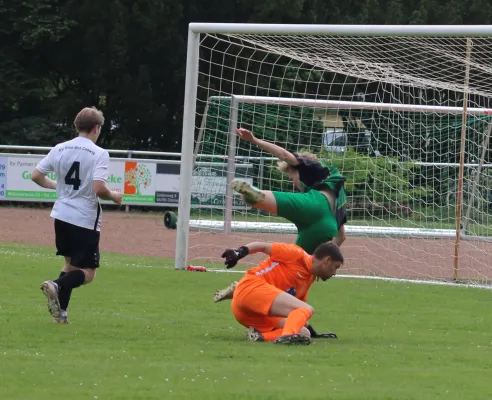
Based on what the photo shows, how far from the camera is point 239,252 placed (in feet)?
27.5

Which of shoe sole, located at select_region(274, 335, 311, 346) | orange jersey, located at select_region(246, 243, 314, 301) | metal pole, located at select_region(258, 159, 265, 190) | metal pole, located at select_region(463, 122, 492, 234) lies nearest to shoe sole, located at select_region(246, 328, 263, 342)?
shoe sole, located at select_region(274, 335, 311, 346)

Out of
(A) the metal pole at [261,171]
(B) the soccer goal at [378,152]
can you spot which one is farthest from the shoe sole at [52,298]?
(A) the metal pole at [261,171]

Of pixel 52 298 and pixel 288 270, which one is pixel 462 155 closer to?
A: pixel 288 270

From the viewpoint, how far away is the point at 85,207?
9.23 meters

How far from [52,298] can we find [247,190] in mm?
1830

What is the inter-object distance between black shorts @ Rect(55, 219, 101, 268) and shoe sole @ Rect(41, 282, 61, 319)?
35 centimetres

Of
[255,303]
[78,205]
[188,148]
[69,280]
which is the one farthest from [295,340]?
[188,148]

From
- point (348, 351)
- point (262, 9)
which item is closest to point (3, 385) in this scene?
point (348, 351)

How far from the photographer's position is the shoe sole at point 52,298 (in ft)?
29.5

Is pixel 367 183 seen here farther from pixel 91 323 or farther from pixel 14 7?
pixel 14 7

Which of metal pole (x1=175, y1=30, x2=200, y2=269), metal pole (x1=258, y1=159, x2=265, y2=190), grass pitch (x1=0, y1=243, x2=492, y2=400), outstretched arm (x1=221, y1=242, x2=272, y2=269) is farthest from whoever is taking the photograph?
metal pole (x1=258, y1=159, x2=265, y2=190)

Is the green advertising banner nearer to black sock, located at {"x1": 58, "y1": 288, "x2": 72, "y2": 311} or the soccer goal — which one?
the soccer goal

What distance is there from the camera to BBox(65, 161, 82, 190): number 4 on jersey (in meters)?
9.23

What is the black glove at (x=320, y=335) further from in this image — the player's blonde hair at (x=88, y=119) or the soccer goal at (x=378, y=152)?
the soccer goal at (x=378, y=152)
